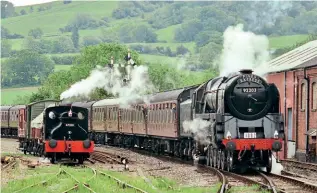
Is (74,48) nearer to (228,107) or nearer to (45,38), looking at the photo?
(45,38)

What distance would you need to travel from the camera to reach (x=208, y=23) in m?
83.3

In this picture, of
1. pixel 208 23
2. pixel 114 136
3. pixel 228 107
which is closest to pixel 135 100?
pixel 114 136

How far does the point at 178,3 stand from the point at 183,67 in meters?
114

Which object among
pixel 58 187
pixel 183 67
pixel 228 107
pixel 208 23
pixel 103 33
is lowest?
pixel 58 187

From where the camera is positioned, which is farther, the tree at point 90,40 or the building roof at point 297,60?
the tree at point 90,40

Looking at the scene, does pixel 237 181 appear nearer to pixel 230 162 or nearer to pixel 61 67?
pixel 230 162

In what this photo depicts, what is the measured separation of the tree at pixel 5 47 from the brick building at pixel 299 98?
124 meters

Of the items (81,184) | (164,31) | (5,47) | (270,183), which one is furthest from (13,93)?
(270,183)

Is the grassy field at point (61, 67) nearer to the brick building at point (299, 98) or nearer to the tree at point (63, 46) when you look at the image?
the tree at point (63, 46)

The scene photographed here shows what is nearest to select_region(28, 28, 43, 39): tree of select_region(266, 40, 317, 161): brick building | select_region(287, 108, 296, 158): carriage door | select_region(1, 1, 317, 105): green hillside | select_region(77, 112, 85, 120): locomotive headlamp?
select_region(1, 1, 317, 105): green hillside

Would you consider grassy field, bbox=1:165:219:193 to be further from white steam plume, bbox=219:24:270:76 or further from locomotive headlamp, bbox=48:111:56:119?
white steam plume, bbox=219:24:270:76

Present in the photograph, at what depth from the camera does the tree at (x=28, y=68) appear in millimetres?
131500

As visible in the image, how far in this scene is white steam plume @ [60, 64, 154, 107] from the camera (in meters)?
39.8

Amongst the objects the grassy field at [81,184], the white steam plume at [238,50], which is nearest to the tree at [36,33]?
the white steam plume at [238,50]
